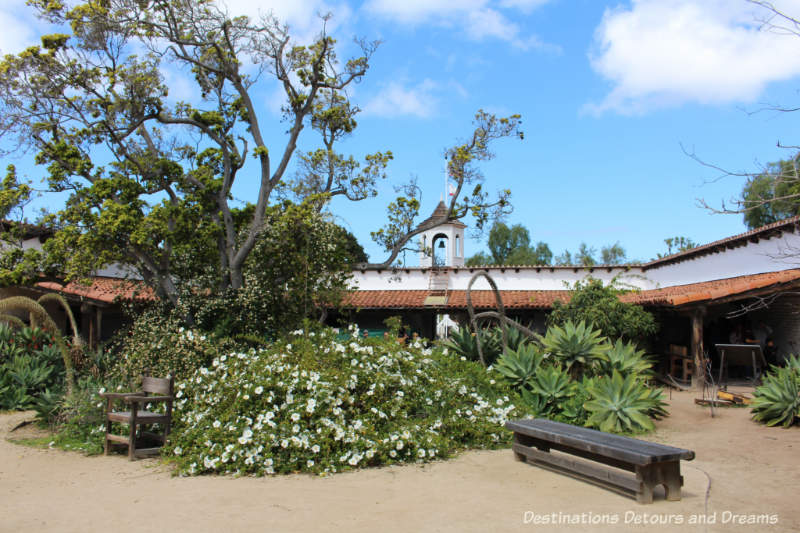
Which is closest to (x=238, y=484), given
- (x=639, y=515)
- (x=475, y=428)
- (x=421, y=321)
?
(x=475, y=428)

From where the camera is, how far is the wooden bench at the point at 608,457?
16.8 feet

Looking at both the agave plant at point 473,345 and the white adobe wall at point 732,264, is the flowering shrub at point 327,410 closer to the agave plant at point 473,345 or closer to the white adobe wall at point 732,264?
the agave plant at point 473,345

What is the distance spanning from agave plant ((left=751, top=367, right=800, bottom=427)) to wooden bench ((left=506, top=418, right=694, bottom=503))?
3.78 metres

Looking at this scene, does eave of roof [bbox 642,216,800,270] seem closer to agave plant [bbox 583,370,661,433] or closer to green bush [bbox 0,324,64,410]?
agave plant [bbox 583,370,661,433]

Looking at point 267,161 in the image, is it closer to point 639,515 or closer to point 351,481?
point 351,481

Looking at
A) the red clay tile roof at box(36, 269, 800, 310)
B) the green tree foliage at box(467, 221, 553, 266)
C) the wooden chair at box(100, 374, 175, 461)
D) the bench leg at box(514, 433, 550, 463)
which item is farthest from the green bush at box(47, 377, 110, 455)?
the green tree foliage at box(467, 221, 553, 266)

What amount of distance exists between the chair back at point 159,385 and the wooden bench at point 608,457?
4.31 metres

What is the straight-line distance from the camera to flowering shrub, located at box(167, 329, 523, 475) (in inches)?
269

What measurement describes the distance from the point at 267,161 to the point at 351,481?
9323mm

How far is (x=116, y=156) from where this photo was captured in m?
13.2

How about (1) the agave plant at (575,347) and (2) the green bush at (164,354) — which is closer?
(2) the green bush at (164,354)

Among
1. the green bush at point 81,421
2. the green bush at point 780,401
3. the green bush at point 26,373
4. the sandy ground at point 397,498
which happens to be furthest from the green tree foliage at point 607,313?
the green bush at point 26,373

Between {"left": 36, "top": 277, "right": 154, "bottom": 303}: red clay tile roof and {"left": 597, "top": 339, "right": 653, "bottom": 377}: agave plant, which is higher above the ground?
{"left": 36, "top": 277, "right": 154, "bottom": 303}: red clay tile roof

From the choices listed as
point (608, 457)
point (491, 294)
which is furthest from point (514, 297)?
point (608, 457)
